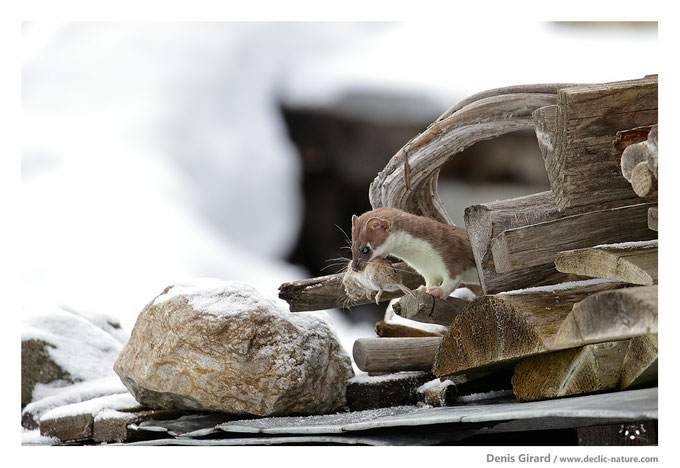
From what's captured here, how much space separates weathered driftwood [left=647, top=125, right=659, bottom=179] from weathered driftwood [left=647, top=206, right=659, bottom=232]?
11.8 inches

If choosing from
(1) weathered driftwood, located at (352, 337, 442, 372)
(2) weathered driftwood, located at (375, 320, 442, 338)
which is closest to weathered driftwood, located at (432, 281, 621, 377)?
(1) weathered driftwood, located at (352, 337, 442, 372)

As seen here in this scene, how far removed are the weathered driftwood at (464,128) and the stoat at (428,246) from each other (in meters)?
0.16

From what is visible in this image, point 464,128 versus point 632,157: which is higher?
point 464,128

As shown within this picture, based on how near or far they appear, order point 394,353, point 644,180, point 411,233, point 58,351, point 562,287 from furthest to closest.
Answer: point 58,351 → point 394,353 → point 411,233 → point 562,287 → point 644,180

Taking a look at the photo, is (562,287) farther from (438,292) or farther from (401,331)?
(401,331)

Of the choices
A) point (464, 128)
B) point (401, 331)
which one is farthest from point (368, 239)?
point (401, 331)

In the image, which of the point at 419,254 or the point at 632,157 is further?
the point at 419,254

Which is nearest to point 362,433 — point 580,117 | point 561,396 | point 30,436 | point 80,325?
point 561,396

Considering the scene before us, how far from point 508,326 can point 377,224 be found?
588 millimetres

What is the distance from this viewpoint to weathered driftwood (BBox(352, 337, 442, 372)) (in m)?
2.88

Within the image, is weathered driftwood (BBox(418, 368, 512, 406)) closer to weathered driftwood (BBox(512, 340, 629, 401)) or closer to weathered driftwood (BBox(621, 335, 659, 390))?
weathered driftwood (BBox(512, 340, 629, 401))

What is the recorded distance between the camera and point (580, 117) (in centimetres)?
206

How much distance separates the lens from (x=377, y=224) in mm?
2547

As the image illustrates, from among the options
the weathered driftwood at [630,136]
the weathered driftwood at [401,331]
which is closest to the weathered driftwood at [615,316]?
the weathered driftwood at [630,136]
